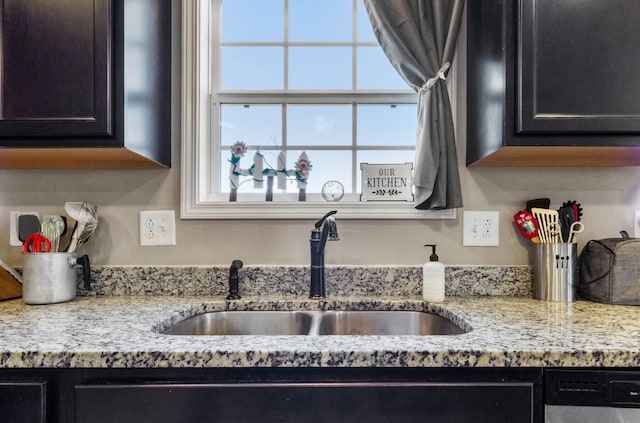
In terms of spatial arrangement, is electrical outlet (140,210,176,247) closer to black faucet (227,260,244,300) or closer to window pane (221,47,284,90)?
black faucet (227,260,244,300)

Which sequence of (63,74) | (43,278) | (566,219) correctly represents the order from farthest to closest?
(566,219) < (43,278) < (63,74)

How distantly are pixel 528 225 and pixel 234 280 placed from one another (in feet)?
3.45

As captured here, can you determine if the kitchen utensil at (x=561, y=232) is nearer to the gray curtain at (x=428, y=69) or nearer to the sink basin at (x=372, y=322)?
the gray curtain at (x=428, y=69)

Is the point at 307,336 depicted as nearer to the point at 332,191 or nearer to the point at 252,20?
the point at 332,191

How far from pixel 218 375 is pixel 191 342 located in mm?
95

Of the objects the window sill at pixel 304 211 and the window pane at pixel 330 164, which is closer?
the window sill at pixel 304 211

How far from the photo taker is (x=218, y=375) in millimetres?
829

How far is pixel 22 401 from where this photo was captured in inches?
32.4

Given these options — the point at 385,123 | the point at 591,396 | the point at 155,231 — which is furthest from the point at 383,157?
the point at 591,396

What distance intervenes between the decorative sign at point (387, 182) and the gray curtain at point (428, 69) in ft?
0.30

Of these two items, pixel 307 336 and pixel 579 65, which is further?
pixel 579 65

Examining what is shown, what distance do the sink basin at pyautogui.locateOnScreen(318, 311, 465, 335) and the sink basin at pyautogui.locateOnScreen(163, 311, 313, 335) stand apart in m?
0.07

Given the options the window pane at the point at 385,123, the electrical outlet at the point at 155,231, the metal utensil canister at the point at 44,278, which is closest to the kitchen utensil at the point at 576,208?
the window pane at the point at 385,123

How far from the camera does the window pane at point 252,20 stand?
1658 millimetres
